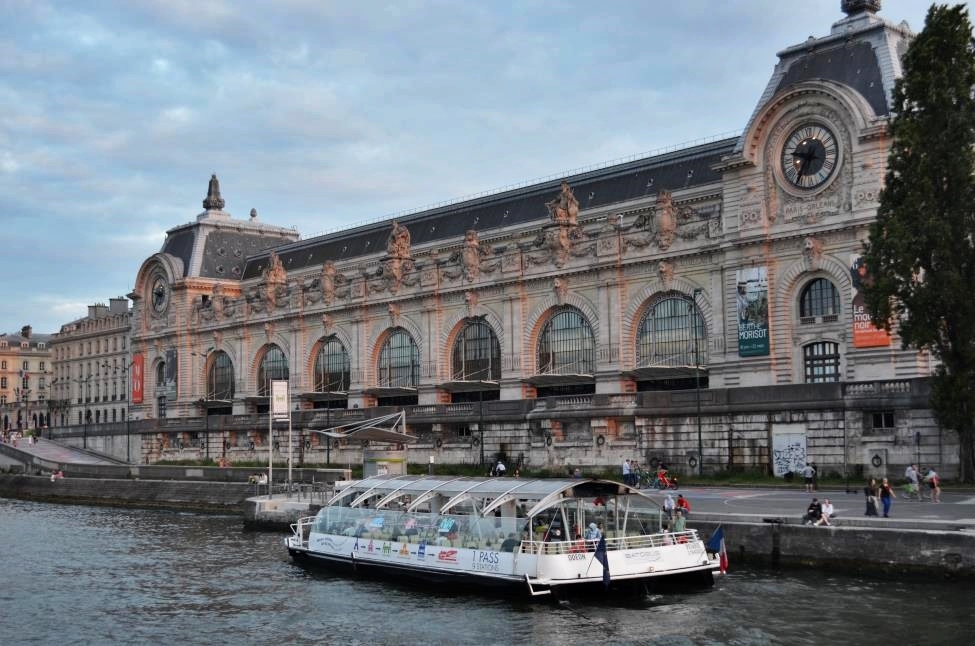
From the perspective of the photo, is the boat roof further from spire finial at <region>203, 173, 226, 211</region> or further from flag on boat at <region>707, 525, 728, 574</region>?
spire finial at <region>203, 173, 226, 211</region>

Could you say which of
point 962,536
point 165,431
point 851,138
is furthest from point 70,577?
point 165,431

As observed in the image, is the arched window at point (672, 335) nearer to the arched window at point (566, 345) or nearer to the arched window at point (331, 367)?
the arched window at point (566, 345)

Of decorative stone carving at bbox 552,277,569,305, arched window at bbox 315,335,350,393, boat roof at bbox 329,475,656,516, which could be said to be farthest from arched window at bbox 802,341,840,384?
arched window at bbox 315,335,350,393

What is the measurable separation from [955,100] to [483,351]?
1820 inches

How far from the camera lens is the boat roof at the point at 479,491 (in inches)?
1512

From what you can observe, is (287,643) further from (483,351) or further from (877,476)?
→ (483,351)

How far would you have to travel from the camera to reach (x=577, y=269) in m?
83.8

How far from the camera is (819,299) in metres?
70.0

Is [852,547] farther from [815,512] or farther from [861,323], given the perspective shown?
[861,323]

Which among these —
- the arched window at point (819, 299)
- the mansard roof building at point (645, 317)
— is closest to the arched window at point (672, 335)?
the mansard roof building at point (645, 317)

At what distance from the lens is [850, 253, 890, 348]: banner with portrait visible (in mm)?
64938

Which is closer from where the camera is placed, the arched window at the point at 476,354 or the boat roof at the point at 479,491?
the boat roof at the point at 479,491

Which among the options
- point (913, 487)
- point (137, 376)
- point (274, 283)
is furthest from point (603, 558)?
point (137, 376)

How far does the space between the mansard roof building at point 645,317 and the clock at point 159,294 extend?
14140mm
